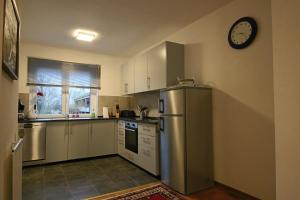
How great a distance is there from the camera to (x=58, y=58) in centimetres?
433

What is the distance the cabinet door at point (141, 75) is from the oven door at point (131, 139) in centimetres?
88

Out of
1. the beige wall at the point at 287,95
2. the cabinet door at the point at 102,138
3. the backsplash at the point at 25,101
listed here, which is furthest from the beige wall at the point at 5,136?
the backsplash at the point at 25,101

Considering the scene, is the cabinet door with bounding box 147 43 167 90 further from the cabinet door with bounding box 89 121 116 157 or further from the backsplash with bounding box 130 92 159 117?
the cabinet door with bounding box 89 121 116 157

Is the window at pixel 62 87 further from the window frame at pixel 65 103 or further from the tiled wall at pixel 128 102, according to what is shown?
the tiled wall at pixel 128 102

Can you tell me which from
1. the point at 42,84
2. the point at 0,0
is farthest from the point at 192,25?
the point at 42,84

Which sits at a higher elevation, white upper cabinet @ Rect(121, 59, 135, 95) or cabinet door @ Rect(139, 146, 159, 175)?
white upper cabinet @ Rect(121, 59, 135, 95)

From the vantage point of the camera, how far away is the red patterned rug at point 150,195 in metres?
2.31

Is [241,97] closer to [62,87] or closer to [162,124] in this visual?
[162,124]

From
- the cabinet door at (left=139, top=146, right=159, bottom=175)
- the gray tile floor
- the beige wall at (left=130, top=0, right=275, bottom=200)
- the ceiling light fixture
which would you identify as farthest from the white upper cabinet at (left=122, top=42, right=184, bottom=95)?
the gray tile floor

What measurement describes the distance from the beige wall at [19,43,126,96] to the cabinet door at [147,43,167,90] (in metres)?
1.74

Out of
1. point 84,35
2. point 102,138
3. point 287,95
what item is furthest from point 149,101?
point 287,95

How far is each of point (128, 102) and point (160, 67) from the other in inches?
87.7

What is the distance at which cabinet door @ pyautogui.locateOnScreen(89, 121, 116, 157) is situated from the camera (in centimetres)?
418

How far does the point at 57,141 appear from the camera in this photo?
3.83m
